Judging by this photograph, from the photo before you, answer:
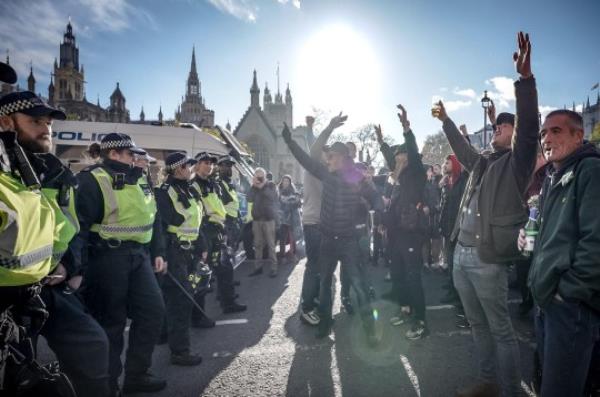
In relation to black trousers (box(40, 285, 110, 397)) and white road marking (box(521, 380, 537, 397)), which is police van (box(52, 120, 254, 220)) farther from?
white road marking (box(521, 380, 537, 397))

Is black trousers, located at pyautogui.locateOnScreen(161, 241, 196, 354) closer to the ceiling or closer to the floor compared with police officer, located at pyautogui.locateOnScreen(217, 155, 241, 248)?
closer to the floor

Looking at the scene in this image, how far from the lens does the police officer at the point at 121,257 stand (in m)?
2.96

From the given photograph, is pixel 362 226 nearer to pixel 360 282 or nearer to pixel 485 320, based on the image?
pixel 360 282

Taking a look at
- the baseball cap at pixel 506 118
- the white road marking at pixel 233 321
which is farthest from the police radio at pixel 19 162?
the white road marking at pixel 233 321

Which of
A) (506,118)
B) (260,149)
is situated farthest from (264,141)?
(506,118)

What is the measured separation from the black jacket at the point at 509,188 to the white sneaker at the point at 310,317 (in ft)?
8.56

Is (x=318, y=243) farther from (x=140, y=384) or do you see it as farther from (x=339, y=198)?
(x=140, y=384)

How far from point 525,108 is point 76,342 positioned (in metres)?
3.23

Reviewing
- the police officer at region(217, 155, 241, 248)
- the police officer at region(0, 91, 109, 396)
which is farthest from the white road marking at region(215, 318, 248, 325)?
the police officer at region(0, 91, 109, 396)

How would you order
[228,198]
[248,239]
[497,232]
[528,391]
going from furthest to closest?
1. [248,239]
2. [228,198]
3. [528,391]
4. [497,232]

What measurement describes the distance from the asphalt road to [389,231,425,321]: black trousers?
0.43m

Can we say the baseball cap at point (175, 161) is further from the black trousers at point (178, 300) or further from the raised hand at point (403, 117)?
the raised hand at point (403, 117)

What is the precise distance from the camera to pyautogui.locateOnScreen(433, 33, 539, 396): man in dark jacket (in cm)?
229

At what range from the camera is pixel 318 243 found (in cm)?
477
